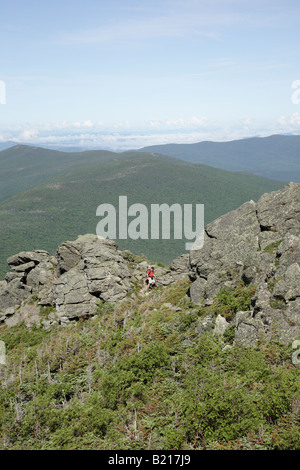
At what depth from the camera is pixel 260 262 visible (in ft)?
66.0

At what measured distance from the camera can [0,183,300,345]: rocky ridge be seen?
1603cm

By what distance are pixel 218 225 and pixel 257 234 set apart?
3.74m

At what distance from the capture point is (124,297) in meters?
27.8

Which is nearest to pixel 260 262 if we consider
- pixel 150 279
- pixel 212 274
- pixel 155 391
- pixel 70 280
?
pixel 212 274

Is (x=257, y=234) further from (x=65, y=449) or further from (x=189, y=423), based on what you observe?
(x=65, y=449)

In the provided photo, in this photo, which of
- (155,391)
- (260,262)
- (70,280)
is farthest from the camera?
(70,280)

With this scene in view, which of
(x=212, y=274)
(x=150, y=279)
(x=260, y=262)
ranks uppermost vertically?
(x=260, y=262)

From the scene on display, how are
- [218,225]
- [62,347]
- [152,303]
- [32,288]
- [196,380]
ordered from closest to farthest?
[196,380], [62,347], [152,303], [218,225], [32,288]

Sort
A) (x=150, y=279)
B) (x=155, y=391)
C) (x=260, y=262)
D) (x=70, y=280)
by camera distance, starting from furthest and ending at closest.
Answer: (x=150, y=279), (x=70, y=280), (x=260, y=262), (x=155, y=391)

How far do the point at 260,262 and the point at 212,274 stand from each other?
4.06 m

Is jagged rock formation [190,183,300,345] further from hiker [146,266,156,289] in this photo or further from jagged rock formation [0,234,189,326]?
jagged rock formation [0,234,189,326]

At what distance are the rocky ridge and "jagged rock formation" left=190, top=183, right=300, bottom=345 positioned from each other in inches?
1.9

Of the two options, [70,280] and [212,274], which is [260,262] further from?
[70,280]

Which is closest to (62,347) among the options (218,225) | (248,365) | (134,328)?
(134,328)
